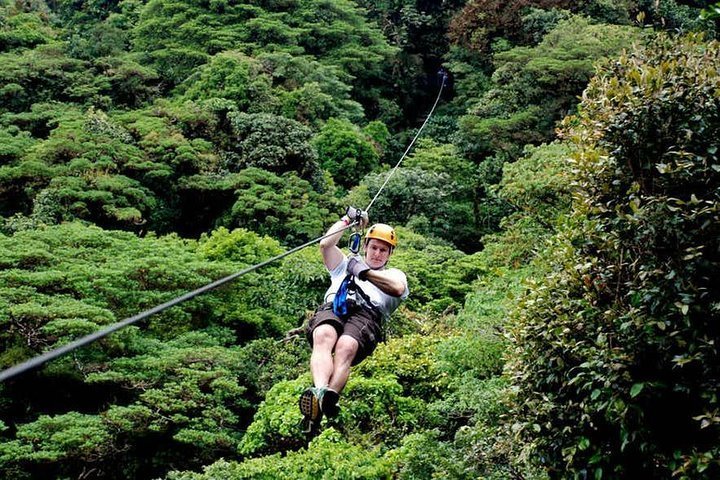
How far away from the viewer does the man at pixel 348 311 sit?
378cm

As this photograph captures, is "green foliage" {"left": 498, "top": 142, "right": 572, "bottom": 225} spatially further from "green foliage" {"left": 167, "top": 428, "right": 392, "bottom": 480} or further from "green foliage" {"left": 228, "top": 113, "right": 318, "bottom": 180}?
"green foliage" {"left": 228, "top": 113, "right": 318, "bottom": 180}

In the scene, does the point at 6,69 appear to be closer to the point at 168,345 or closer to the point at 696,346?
the point at 168,345

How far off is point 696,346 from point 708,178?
792mm

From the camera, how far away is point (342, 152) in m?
16.9

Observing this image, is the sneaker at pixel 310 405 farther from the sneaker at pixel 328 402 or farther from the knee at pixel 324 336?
the knee at pixel 324 336

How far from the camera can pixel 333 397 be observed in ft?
11.9

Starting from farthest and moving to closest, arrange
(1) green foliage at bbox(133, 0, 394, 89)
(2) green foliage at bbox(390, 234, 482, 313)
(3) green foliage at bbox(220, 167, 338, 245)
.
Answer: (1) green foliage at bbox(133, 0, 394, 89) → (3) green foliage at bbox(220, 167, 338, 245) → (2) green foliage at bbox(390, 234, 482, 313)

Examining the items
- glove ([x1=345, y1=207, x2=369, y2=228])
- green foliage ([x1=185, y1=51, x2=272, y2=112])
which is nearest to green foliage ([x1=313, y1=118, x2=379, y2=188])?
green foliage ([x1=185, y1=51, x2=272, y2=112])

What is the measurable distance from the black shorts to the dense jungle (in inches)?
31.2

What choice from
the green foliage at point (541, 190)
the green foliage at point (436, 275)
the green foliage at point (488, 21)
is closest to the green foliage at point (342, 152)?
the green foliage at point (436, 275)

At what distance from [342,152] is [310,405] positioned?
1371cm

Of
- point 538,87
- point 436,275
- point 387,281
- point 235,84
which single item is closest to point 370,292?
point 387,281

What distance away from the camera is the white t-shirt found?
13.6 feet

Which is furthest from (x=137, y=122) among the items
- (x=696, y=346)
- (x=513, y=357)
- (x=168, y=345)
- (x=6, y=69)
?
(x=696, y=346)
